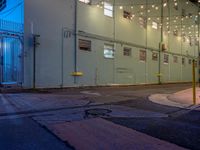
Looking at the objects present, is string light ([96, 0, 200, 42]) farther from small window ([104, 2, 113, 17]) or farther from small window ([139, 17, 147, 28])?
small window ([104, 2, 113, 17])

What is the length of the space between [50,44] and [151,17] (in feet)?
38.0

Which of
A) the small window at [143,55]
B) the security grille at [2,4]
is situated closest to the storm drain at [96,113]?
the security grille at [2,4]

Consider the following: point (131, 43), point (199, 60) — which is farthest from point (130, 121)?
point (199, 60)

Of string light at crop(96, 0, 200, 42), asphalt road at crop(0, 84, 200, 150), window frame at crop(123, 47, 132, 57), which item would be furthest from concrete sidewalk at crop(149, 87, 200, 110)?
string light at crop(96, 0, 200, 42)

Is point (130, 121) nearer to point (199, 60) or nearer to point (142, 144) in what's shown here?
point (142, 144)

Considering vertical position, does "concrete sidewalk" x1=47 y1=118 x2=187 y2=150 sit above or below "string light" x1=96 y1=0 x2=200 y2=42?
below

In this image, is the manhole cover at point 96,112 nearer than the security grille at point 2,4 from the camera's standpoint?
Yes

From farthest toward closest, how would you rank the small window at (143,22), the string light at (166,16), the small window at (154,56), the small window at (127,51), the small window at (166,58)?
the small window at (166,58) → the small window at (154,56) → the small window at (143,22) → the string light at (166,16) → the small window at (127,51)

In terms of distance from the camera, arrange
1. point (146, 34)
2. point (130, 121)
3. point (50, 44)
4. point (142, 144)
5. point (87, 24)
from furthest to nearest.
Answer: point (146, 34)
point (87, 24)
point (50, 44)
point (130, 121)
point (142, 144)

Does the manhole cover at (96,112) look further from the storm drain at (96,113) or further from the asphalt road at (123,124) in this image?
the asphalt road at (123,124)

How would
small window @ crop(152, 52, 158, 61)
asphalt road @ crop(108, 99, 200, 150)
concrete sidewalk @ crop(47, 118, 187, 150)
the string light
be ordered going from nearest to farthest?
concrete sidewalk @ crop(47, 118, 187, 150), asphalt road @ crop(108, 99, 200, 150), the string light, small window @ crop(152, 52, 158, 61)

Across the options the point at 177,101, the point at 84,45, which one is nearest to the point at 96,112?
the point at 177,101

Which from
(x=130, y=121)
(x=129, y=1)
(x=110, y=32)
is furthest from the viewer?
(x=129, y=1)

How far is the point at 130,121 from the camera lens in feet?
16.4
